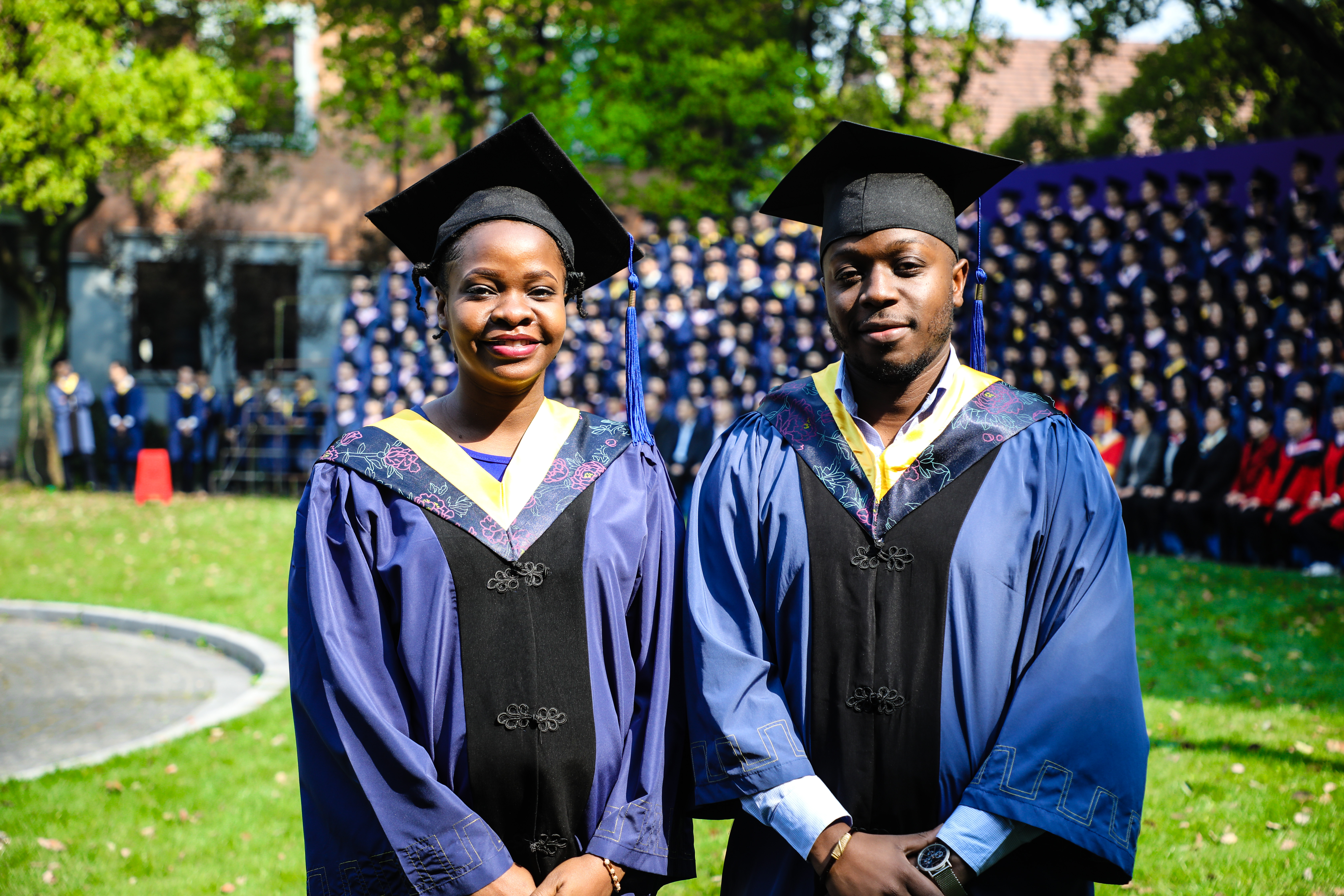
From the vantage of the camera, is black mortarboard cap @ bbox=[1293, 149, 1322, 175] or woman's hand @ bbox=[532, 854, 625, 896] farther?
black mortarboard cap @ bbox=[1293, 149, 1322, 175]

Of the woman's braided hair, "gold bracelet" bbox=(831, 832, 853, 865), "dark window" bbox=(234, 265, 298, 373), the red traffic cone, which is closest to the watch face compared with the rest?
"gold bracelet" bbox=(831, 832, 853, 865)

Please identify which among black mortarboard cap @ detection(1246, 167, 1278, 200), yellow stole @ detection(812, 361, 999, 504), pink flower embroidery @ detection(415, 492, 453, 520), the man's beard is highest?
black mortarboard cap @ detection(1246, 167, 1278, 200)

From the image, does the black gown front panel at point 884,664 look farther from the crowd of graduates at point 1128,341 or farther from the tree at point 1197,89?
the tree at point 1197,89

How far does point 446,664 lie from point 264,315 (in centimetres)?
2040

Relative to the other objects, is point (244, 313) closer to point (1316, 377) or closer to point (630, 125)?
point (630, 125)

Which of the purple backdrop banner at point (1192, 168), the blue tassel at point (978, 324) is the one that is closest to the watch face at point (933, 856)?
the blue tassel at point (978, 324)

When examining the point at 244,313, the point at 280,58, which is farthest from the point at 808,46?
the point at 244,313

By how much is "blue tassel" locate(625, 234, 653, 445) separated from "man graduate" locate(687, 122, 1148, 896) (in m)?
0.34

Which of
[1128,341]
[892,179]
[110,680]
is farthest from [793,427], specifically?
[1128,341]

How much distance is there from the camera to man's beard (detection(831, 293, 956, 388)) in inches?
79.7

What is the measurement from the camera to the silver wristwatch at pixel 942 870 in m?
1.80

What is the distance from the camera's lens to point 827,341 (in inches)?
495

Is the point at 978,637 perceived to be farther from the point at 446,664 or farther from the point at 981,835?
the point at 446,664

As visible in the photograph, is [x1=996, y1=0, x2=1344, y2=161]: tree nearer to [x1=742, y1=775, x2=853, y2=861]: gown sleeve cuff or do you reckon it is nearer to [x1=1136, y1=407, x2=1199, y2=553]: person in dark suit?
[x1=1136, y1=407, x2=1199, y2=553]: person in dark suit
